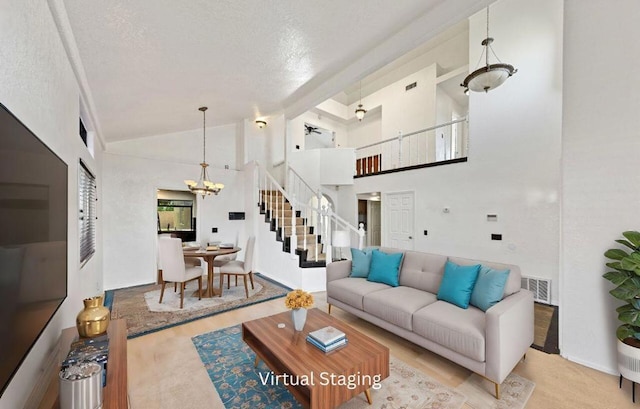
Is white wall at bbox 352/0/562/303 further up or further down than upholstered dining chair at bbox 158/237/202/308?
further up

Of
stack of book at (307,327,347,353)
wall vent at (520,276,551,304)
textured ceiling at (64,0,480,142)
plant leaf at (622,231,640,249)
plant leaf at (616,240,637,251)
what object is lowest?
wall vent at (520,276,551,304)

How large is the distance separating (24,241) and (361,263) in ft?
10.4

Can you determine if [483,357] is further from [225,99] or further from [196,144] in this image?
[196,144]

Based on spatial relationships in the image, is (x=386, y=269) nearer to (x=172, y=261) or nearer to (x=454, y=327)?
(x=454, y=327)

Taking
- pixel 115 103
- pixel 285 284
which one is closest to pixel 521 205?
pixel 285 284

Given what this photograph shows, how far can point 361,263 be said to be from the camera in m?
3.62

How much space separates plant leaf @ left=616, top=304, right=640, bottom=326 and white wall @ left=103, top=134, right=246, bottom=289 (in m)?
6.13

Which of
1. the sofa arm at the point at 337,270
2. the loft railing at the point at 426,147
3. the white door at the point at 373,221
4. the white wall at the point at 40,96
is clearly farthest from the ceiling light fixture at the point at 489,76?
the white door at the point at 373,221

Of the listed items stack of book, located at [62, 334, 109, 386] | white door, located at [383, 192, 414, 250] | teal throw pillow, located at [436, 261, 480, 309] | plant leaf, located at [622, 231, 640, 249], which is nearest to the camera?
stack of book, located at [62, 334, 109, 386]

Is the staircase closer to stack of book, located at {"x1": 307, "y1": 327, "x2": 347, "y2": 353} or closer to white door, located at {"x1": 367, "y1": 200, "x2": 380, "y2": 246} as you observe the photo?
stack of book, located at {"x1": 307, "y1": 327, "x2": 347, "y2": 353}

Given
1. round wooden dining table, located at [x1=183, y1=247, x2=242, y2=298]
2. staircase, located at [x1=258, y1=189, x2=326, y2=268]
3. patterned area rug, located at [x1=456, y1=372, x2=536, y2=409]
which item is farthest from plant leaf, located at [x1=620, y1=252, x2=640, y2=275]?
round wooden dining table, located at [x1=183, y1=247, x2=242, y2=298]

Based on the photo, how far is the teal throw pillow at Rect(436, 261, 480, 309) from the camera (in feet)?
8.34

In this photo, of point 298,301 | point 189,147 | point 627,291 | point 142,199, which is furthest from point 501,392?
point 189,147

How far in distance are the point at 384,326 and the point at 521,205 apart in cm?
325
